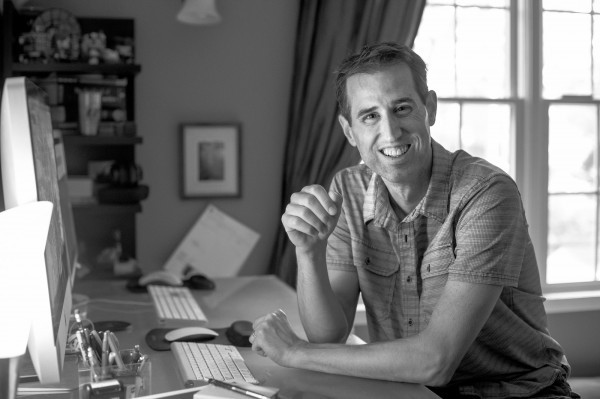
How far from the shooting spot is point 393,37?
3.25 m

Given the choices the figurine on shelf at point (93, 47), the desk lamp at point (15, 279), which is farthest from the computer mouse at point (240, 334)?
the figurine on shelf at point (93, 47)

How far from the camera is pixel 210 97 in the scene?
3131mm

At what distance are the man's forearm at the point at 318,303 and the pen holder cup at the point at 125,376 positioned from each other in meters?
0.53

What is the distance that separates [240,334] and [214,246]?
1.65 metres

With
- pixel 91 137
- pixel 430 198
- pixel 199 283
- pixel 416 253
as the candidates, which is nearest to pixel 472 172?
pixel 430 198

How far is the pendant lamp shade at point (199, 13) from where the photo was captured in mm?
2857

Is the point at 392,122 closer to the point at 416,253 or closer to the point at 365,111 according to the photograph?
the point at 365,111

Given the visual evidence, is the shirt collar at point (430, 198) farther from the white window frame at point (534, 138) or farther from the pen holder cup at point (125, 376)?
the white window frame at point (534, 138)

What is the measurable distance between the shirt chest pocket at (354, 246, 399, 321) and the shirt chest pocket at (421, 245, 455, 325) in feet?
0.25

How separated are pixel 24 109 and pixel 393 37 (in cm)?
252

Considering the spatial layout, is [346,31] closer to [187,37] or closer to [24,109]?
[187,37]

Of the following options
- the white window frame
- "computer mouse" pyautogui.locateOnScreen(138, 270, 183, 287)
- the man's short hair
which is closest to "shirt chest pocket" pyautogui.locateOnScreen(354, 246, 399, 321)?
the man's short hair

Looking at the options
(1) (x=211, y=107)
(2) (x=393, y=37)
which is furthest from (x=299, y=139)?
(2) (x=393, y=37)

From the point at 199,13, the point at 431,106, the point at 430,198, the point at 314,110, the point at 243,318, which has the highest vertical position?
the point at 199,13
